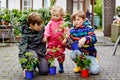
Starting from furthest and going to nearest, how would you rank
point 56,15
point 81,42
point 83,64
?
point 56,15 → point 83,64 → point 81,42

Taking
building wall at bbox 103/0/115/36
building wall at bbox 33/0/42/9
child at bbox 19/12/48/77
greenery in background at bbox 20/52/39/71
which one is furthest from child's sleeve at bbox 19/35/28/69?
building wall at bbox 33/0/42/9

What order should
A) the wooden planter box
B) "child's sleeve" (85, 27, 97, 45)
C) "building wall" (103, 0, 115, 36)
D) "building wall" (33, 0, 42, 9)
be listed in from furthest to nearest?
"building wall" (33, 0, 42, 9) → "building wall" (103, 0, 115, 36) → the wooden planter box → "child's sleeve" (85, 27, 97, 45)

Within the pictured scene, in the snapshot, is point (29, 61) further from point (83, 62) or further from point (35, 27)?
point (83, 62)

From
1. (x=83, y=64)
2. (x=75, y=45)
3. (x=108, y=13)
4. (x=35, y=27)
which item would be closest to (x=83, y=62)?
(x=83, y=64)

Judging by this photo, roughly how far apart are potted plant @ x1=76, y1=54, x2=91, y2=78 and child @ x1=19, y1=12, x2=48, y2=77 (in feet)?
2.01

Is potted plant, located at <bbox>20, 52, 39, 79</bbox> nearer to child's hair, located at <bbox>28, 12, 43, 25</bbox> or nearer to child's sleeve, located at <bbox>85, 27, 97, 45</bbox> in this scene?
child's hair, located at <bbox>28, 12, 43, 25</bbox>

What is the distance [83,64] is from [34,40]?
1015 millimetres

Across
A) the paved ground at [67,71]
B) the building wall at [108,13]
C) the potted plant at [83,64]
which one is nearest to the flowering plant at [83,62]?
the potted plant at [83,64]

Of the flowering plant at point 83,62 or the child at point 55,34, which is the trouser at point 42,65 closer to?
the child at point 55,34

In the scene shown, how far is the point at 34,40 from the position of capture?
782 cm

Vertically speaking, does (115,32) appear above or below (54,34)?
below

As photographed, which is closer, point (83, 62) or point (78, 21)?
point (83, 62)

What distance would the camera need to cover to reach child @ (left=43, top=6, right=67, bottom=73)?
7742mm

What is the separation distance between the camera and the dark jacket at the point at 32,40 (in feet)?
25.4
